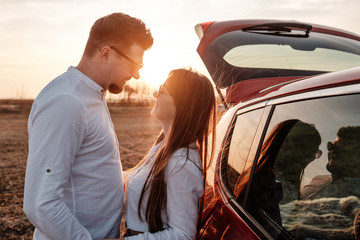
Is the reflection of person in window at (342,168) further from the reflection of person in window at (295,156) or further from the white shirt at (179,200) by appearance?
the white shirt at (179,200)

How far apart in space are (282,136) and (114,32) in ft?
3.16

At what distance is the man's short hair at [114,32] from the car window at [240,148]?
2.41 feet

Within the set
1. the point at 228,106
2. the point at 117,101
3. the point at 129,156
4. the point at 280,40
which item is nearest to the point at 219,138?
the point at 228,106

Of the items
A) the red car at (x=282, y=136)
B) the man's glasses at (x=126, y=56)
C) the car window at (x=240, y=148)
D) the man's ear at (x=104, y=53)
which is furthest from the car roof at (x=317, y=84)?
the man's ear at (x=104, y=53)

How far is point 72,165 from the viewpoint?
1.54m

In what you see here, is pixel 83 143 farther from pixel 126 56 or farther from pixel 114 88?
pixel 126 56

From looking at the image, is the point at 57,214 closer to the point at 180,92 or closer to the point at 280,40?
the point at 180,92

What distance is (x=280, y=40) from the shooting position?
8.05ft

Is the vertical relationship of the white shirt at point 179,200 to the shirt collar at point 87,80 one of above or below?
below

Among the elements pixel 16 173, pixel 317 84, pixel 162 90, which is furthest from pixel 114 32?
pixel 16 173

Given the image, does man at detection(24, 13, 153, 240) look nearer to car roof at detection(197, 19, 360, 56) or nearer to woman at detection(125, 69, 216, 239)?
woman at detection(125, 69, 216, 239)

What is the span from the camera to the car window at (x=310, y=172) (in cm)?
110

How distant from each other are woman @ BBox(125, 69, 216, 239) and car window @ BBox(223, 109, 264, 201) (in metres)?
0.14

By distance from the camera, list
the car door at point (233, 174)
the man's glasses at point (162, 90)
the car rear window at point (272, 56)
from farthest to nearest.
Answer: the car rear window at point (272, 56)
the man's glasses at point (162, 90)
the car door at point (233, 174)
